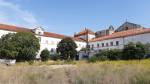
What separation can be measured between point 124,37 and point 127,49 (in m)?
14.6

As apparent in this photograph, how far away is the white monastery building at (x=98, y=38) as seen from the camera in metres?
52.0

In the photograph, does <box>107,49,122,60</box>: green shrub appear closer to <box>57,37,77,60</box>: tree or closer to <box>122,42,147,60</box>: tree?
<box>122,42,147,60</box>: tree

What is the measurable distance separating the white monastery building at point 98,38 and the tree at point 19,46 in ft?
26.4

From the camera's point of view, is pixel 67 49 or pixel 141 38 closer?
pixel 141 38

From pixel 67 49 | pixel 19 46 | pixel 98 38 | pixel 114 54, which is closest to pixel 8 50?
pixel 19 46

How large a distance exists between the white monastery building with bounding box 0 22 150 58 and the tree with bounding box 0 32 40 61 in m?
8.03

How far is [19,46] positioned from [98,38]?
83.7 feet

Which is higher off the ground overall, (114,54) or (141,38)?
(141,38)

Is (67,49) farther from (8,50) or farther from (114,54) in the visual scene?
(8,50)

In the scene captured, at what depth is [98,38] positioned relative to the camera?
64.8 metres

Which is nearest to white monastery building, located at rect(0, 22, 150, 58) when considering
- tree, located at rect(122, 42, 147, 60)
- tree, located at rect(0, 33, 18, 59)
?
tree, located at rect(0, 33, 18, 59)

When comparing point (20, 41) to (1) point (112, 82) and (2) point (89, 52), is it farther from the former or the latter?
(1) point (112, 82)

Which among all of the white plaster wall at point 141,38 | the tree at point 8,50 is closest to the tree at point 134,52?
the white plaster wall at point 141,38

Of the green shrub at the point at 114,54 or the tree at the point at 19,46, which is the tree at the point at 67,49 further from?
the green shrub at the point at 114,54
